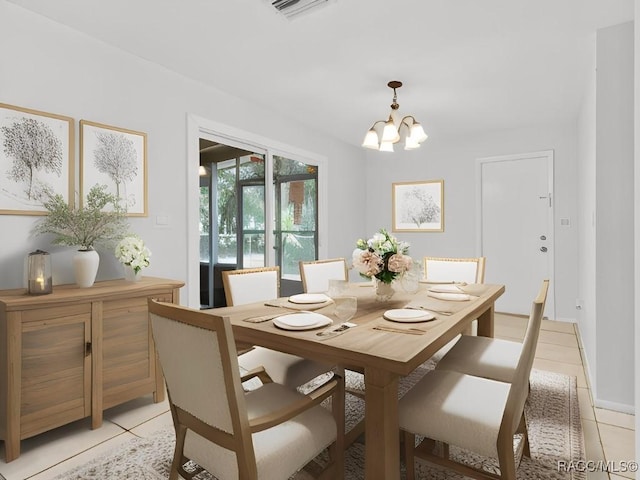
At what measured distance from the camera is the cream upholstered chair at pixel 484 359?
1.90 metres

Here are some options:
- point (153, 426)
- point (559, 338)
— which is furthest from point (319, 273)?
point (559, 338)

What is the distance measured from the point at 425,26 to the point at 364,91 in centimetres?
112

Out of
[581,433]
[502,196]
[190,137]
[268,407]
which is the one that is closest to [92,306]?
[268,407]

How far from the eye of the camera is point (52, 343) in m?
1.98

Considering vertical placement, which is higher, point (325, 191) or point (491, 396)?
point (325, 191)

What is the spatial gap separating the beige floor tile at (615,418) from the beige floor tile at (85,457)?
9.02 ft

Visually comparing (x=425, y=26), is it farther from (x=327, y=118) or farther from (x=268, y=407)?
(x=268, y=407)

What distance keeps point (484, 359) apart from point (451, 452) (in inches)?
19.5

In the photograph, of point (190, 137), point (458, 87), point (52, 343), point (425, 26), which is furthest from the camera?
point (458, 87)

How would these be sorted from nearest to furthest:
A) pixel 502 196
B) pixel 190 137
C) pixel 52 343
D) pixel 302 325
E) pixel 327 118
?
1. pixel 302 325
2. pixel 52 343
3. pixel 190 137
4. pixel 327 118
5. pixel 502 196

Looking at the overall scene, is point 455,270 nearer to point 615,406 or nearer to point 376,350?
point 615,406

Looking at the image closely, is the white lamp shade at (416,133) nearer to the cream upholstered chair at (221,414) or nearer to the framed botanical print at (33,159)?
the cream upholstered chair at (221,414)

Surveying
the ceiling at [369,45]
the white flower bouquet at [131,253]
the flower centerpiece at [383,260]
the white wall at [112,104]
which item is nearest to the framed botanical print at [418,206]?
the ceiling at [369,45]

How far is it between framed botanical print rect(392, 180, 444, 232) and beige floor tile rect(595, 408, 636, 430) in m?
3.29
